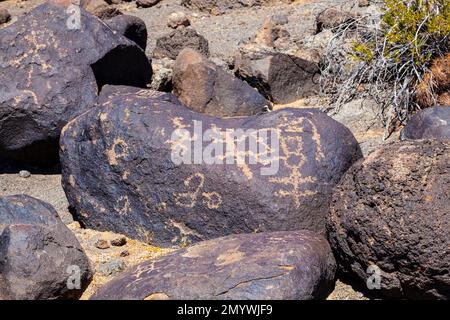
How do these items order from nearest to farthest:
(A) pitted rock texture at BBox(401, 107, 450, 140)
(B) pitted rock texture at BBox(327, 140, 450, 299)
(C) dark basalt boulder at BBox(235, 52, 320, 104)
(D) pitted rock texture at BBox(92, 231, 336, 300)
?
1. (D) pitted rock texture at BBox(92, 231, 336, 300)
2. (B) pitted rock texture at BBox(327, 140, 450, 299)
3. (A) pitted rock texture at BBox(401, 107, 450, 140)
4. (C) dark basalt boulder at BBox(235, 52, 320, 104)

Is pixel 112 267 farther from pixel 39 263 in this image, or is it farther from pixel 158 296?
pixel 158 296

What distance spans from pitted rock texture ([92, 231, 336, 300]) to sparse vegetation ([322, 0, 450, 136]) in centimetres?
251

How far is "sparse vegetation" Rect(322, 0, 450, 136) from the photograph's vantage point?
6.80 m

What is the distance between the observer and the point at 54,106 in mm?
6367

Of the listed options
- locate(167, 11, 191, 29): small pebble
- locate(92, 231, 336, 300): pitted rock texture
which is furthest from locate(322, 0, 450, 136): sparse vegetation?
locate(167, 11, 191, 29): small pebble

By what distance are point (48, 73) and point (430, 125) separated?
300 centimetres

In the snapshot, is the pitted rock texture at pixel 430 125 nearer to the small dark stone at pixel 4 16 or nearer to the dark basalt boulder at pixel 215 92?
the dark basalt boulder at pixel 215 92

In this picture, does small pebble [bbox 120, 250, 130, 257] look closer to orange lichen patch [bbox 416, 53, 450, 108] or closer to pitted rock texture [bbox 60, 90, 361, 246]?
pitted rock texture [bbox 60, 90, 361, 246]

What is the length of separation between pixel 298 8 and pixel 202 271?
6592mm

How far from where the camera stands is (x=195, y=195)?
16.3ft

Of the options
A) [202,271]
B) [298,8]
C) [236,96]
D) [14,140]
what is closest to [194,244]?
[202,271]

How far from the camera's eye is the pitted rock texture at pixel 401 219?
4.16m

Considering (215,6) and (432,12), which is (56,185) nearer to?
(432,12)

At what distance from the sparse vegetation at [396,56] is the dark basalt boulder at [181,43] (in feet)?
5.89
